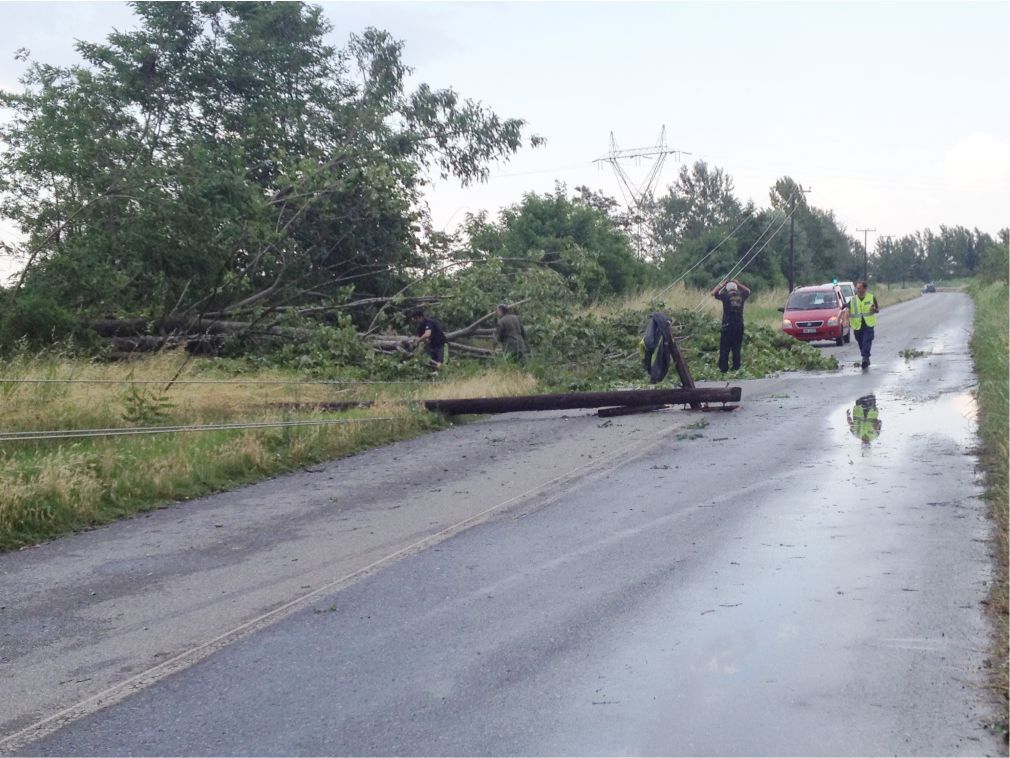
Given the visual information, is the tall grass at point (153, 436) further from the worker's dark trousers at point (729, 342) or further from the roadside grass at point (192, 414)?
the worker's dark trousers at point (729, 342)

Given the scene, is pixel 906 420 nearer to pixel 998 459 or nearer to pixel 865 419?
pixel 865 419

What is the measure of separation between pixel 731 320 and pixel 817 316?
12.3 metres

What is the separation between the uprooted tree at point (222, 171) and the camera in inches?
748

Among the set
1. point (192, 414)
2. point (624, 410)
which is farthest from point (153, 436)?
point (624, 410)

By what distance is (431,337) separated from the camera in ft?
67.8

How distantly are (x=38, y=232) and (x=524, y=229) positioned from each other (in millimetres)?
25341

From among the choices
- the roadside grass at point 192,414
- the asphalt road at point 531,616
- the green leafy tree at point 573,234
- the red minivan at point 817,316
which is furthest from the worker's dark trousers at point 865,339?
the green leafy tree at point 573,234

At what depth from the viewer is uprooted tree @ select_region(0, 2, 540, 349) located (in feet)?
62.3

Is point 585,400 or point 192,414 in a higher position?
point 192,414

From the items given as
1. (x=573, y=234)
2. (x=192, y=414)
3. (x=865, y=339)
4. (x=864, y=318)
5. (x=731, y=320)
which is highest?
(x=573, y=234)

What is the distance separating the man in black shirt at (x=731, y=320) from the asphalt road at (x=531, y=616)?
33.4 ft

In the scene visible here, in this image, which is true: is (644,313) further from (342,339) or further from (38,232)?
(38,232)

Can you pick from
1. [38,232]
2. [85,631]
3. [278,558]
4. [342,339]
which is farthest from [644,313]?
[85,631]

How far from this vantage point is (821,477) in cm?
1062
